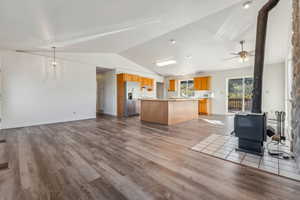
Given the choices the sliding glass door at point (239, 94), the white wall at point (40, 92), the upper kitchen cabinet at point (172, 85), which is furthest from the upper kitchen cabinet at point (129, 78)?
the sliding glass door at point (239, 94)

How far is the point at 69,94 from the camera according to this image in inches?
217

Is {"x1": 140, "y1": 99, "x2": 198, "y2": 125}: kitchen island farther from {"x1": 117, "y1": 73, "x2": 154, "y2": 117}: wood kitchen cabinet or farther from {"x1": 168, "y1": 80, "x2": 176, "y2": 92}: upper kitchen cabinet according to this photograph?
{"x1": 168, "y1": 80, "x2": 176, "y2": 92}: upper kitchen cabinet

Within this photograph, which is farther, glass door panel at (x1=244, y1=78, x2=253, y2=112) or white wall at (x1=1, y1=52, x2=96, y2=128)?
glass door panel at (x1=244, y1=78, x2=253, y2=112)

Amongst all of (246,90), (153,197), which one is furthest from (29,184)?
(246,90)

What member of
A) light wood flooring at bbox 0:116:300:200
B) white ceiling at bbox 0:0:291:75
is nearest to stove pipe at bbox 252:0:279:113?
white ceiling at bbox 0:0:291:75

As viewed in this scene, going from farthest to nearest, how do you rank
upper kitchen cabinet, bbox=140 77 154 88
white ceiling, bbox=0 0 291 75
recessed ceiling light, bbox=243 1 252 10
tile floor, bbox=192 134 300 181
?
1. upper kitchen cabinet, bbox=140 77 154 88
2. recessed ceiling light, bbox=243 1 252 10
3. white ceiling, bbox=0 0 291 75
4. tile floor, bbox=192 134 300 181

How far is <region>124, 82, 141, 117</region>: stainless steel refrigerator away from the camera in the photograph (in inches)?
265

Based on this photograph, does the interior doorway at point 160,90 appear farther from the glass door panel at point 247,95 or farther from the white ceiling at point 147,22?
the glass door panel at point 247,95

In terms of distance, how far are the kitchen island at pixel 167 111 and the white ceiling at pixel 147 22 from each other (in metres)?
2.29

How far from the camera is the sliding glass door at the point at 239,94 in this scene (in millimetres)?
6629

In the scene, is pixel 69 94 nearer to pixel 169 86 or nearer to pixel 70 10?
pixel 70 10

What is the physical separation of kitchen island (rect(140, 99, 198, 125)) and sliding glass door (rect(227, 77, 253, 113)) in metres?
2.70

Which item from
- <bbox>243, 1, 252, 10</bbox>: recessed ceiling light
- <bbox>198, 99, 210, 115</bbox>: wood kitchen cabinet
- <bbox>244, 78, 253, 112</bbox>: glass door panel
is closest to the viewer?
<bbox>243, 1, 252, 10</bbox>: recessed ceiling light

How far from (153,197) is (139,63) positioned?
7.07 metres
